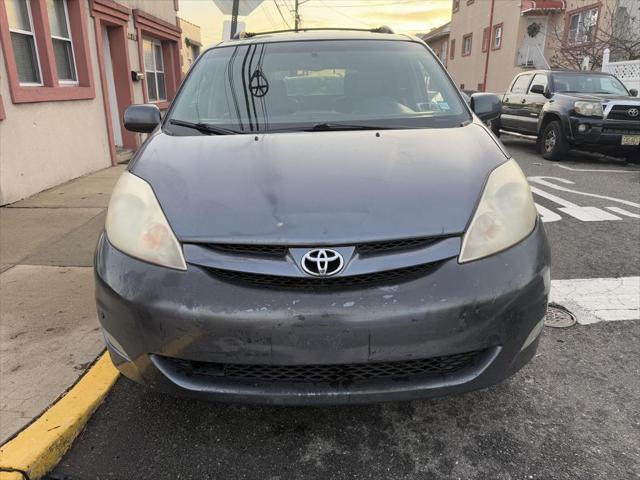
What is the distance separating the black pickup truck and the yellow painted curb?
8.94m

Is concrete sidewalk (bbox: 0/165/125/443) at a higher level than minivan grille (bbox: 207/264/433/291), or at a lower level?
lower

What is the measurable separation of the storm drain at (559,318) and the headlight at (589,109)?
22.2ft

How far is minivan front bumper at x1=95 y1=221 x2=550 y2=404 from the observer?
1.76 metres

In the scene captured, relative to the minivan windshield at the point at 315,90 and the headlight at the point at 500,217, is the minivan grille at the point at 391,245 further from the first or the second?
the minivan windshield at the point at 315,90

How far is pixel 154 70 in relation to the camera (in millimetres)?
12938

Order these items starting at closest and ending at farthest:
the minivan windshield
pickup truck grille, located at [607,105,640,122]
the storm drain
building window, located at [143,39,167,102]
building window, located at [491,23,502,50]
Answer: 1. the minivan windshield
2. the storm drain
3. pickup truck grille, located at [607,105,640,122]
4. building window, located at [143,39,167,102]
5. building window, located at [491,23,502,50]

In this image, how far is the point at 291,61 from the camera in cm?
325

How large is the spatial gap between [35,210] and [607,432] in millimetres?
5819

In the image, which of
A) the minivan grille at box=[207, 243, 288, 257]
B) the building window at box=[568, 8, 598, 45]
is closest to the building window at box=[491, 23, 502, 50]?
the building window at box=[568, 8, 598, 45]

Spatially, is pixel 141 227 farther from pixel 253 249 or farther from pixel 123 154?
pixel 123 154

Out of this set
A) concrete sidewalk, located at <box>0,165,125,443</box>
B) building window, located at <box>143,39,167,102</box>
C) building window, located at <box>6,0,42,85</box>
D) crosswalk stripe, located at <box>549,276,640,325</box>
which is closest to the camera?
concrete sidewalk, located at <box>0,165,125,443</box>

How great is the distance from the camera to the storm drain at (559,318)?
10.5 feet

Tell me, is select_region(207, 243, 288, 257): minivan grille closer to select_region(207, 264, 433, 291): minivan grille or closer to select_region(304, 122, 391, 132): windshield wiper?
select_region(207, 264, 433, 291): minivan grille

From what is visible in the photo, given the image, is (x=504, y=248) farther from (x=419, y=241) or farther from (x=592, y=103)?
(x=592, y=103)
